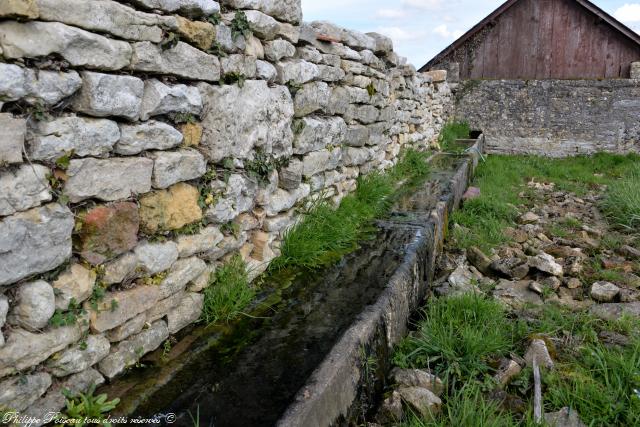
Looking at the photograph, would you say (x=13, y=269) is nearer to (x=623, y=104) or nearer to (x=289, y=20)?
(x=289, y=20)

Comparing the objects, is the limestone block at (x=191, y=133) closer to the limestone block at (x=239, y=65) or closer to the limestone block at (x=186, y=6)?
the limestone block at (x=239, y=65)

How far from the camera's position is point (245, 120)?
109 inches

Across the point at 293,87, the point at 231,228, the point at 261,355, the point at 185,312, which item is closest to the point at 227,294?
the point at 185,312

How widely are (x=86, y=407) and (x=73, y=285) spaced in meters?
0.45

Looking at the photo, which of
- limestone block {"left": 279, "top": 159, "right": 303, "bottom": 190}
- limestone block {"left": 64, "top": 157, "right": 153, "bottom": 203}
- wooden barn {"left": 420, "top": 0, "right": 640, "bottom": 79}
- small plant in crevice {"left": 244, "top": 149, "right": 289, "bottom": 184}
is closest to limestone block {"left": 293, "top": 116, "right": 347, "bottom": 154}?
limestone block {"left": 279, "top": 159, "right": 303, "bottom": 190}

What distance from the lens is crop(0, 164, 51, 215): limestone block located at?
1.57m

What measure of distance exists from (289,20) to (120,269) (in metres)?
2.04

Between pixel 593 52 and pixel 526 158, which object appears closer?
pixel 526 158

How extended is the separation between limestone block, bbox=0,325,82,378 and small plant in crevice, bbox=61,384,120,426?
0.18m

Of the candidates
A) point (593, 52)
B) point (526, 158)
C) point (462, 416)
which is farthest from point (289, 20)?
point (593, 52)

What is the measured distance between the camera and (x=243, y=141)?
278 cm

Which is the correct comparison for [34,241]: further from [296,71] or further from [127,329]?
[296,71]

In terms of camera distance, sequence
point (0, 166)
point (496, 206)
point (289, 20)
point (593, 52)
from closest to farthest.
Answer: point (0, 166) → point (289, 20) → point (496, 206) → point (593, 52)

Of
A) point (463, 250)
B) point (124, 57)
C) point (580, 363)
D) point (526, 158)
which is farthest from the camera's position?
point (526, 158)
